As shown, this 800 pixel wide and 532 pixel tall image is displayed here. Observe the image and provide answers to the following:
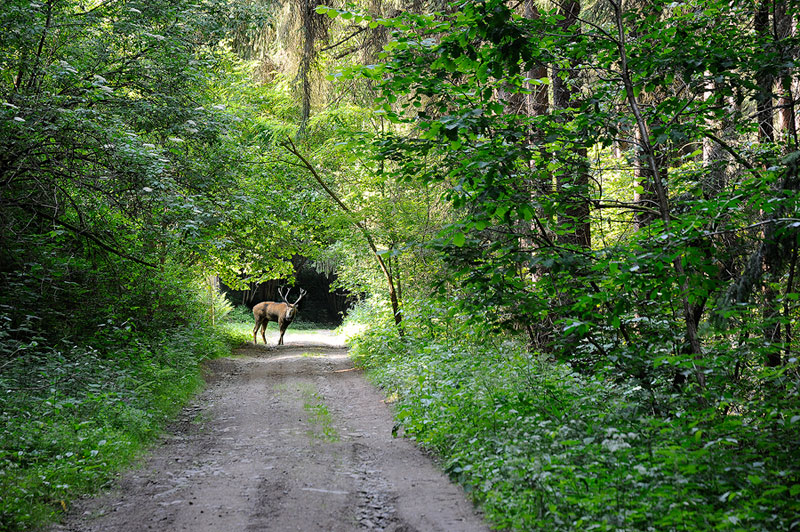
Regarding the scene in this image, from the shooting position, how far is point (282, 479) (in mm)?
5605

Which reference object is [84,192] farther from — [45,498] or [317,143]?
[317,143]

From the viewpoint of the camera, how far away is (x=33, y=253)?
334 inches

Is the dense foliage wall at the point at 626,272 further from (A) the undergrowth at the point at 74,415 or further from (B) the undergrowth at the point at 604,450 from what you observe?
Result: (A) the undergrowth at the point at 74,415

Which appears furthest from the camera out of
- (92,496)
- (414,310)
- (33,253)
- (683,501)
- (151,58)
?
(414,310)

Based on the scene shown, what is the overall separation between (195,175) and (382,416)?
5301 mm

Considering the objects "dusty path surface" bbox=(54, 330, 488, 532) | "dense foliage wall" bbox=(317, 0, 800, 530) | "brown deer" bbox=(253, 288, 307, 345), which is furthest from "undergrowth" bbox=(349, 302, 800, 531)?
"brown deer" bbox=(253, 288, 307, 345)

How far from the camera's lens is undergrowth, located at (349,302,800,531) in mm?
3385

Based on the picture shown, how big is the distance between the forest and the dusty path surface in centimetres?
33

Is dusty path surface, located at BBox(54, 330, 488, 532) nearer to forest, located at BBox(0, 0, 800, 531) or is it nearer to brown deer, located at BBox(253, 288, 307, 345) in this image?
forest, located at BBox(0, 0, 800, 531)

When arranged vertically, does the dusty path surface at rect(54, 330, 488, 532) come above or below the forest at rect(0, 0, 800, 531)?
below

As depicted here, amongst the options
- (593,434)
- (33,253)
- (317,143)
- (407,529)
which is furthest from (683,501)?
(317,143)

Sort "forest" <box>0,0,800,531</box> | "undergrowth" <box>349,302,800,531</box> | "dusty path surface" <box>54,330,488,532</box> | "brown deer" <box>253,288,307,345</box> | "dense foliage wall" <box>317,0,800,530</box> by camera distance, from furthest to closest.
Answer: "brown deer" <box>253,288,307,345</box>, "dusty path surface" <box>54,330,488,532</box>, "forest" <box>0,0,800,531</box>, "dense foliage wall" <box>317,0,800,530</box>, "undergrowth" <box>349,302,800,531</box>

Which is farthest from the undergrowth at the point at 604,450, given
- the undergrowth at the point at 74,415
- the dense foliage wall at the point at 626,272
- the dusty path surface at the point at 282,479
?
the undergrowth at the point at 74,415

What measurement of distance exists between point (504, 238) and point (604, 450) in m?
2.10
